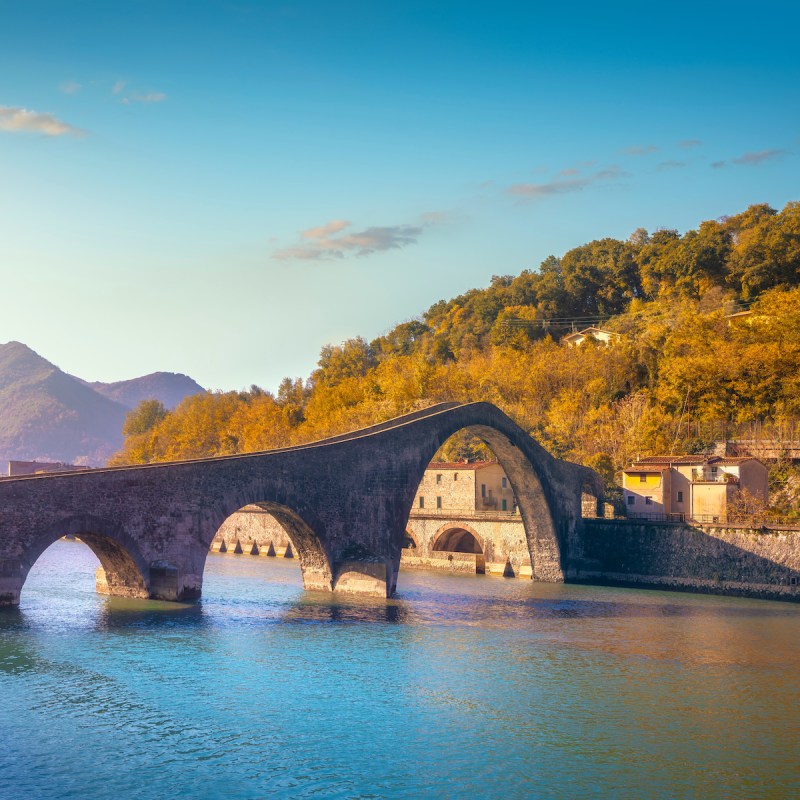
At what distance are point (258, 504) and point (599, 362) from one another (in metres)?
38.9

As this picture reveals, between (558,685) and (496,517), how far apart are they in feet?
92.2

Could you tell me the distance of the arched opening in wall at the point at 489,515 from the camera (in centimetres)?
4919

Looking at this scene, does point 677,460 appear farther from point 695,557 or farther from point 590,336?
point 590,336

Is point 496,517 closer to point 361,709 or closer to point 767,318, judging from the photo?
point 767,318

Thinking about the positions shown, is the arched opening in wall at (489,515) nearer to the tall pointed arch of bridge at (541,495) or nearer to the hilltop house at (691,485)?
the tall pointed arch of bridge at (541,495)

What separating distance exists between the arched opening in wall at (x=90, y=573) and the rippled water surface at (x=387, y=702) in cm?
62

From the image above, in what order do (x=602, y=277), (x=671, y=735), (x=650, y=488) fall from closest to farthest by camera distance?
(x=671, y=735)
(x=650, y=488)
(x=602, y=277)

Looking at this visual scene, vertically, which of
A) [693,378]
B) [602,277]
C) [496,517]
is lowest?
[496,517]

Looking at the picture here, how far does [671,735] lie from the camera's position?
65.7ft

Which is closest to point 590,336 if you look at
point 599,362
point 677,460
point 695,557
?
point 599,362

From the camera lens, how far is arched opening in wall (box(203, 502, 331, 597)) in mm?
37688

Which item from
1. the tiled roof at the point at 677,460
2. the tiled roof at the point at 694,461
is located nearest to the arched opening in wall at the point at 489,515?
the tiled roof at the point at 694,461

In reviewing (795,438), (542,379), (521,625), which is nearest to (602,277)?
(542,379)

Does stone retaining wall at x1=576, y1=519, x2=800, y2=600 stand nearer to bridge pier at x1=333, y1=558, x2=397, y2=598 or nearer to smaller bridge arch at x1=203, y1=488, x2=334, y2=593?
bridge pier at x1=333, y1=558, x2=397, y2=598
